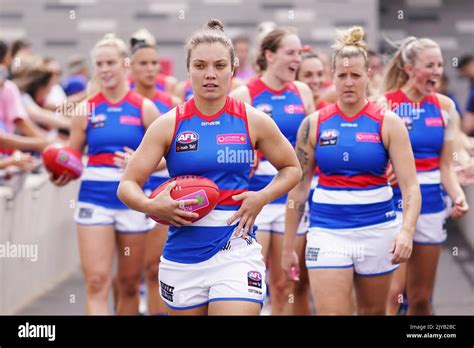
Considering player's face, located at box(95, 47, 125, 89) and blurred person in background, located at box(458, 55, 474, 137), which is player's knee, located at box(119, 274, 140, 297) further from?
blurred person in background, located at box(458, 55, 474, 137)

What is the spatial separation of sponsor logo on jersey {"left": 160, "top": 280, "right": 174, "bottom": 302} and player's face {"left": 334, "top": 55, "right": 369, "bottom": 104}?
1909 mm

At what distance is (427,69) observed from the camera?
7797 mm

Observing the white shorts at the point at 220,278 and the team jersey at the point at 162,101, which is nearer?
the white shorts at the point at 220,278

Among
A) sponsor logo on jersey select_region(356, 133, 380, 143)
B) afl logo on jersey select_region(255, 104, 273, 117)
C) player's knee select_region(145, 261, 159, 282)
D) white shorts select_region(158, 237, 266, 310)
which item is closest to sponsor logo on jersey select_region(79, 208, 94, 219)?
player's knee select_region(145, 261, 159, 282)

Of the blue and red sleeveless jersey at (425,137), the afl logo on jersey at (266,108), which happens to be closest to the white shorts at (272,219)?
the afl logo on jersey at (266,108)

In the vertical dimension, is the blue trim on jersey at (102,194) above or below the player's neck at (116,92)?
below

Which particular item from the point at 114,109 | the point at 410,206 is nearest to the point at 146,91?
the point at 114,109

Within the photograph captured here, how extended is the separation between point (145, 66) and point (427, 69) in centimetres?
280

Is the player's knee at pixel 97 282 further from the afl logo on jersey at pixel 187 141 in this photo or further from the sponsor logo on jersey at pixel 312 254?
the afl logo on jersey at pixel 187 141

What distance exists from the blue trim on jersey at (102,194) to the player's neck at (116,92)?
685 millimetres

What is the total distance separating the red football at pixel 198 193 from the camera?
17.5 feet

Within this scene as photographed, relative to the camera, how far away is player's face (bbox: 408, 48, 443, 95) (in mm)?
7801
